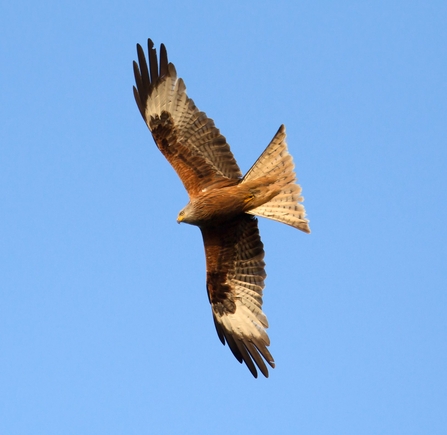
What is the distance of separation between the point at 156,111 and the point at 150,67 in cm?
58

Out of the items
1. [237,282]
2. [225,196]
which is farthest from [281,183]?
[237,282]

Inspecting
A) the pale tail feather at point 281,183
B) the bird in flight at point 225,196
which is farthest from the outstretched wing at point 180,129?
the pale tail feather at point 281,183

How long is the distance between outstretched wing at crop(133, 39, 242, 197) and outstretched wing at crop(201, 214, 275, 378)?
0.69 meters

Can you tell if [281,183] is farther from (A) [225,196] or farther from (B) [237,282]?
(B) [237,282]

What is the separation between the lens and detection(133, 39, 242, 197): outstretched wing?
898 cm

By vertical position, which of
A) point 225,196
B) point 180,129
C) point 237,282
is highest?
point 180,129

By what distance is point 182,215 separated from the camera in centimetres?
880

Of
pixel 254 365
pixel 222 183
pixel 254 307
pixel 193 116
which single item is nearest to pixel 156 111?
pixel 193 116

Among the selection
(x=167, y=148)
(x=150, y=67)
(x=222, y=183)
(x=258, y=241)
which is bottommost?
(x=258, y=241)

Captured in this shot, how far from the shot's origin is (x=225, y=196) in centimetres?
873

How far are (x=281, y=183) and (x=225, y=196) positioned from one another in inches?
29.5

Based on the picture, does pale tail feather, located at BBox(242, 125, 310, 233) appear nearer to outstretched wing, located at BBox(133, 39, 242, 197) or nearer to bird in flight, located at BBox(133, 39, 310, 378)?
bird in flight, located at BBox(133, 39, 310, 378)

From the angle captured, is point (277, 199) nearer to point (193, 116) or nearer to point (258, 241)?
point (258, 241)

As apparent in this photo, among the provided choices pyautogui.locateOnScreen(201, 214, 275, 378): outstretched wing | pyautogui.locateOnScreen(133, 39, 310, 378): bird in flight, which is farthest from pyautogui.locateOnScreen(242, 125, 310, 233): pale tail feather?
pyautogui.locateOnScreen(201, 214, 275, 378): outstretched wing
